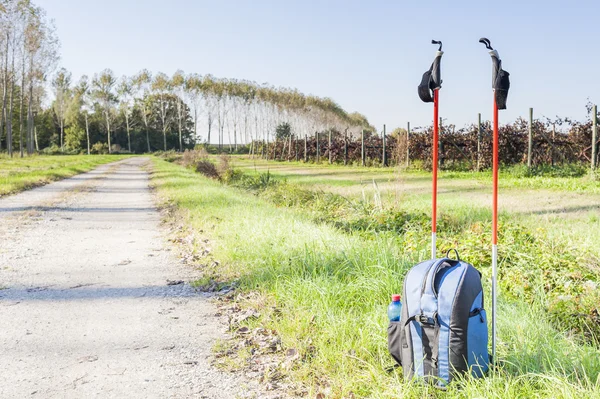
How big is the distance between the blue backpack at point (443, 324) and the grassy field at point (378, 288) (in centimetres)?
9

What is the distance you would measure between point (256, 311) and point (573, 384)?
2547mm

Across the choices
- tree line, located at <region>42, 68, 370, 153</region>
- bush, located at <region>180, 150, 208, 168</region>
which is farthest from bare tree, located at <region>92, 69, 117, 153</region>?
bush, located at <region>180, 150, 208, 168</region>

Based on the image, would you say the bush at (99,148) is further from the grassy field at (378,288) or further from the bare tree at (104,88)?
the grassy field at (378,288)

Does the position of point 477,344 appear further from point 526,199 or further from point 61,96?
point 61,96

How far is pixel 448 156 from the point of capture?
24.0m

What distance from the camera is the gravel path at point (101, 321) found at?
3.28 meters

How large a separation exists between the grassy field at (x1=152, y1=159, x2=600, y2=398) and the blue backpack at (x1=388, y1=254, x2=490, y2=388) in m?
0.09

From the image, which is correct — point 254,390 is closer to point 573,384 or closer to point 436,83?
point 573,384

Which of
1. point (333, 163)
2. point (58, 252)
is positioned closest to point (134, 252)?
point (58, 252)

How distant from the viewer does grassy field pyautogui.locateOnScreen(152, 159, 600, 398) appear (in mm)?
3012

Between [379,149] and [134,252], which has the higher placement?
[379,149]

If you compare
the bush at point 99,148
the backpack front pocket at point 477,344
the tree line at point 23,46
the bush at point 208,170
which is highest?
the tree line at point 23,46

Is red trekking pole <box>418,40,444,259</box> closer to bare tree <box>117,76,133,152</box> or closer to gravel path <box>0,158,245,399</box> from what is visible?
gravel path <box>0,158,245,399</box>

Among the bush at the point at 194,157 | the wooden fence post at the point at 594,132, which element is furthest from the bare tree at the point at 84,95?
the wooden fence post at the point at 594,132
